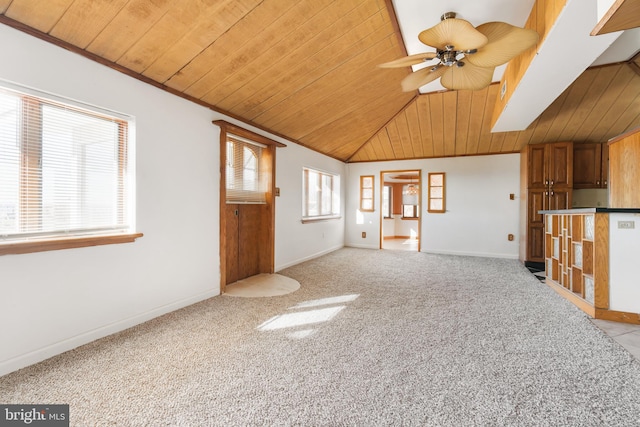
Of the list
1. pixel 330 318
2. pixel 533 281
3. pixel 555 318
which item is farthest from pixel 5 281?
pixel 533 281

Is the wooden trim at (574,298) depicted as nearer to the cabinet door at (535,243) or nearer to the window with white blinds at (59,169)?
the cabinet door at (535,243)

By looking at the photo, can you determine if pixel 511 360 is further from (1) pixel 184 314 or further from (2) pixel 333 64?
(2) pixel 333 64

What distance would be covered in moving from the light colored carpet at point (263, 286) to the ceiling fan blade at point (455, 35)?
3.07 metres

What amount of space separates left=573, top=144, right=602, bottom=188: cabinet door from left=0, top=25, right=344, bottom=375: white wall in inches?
250

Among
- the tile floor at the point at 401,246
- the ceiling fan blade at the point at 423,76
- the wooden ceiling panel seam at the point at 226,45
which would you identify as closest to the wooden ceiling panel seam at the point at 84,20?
the wooden ceiling panel seam at the point at 226,45

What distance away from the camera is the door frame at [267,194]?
3.72 m

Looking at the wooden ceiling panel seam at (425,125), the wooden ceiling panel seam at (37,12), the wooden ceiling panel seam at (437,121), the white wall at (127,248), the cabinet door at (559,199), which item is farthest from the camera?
the cabinet door at (559,199)

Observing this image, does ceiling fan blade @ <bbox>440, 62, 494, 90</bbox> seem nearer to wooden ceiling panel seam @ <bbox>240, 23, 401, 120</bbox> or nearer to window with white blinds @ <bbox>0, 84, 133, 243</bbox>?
wooden ceiling panel seam @ <bbox>240, 23, 401, 120</bbox>

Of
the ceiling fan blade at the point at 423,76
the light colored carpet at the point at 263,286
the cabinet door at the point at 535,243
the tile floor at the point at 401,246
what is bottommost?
the light colored carpet at the point at 263,286

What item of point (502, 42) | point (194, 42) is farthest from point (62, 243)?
point (502, 42)

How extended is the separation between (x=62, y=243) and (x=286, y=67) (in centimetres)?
260

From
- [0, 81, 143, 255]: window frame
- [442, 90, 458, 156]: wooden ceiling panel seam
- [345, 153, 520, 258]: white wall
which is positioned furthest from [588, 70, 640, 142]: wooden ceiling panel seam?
[0, 81, 143, 255]: window frame

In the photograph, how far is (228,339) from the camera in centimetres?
246

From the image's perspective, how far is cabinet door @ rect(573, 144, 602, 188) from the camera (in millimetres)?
5484
